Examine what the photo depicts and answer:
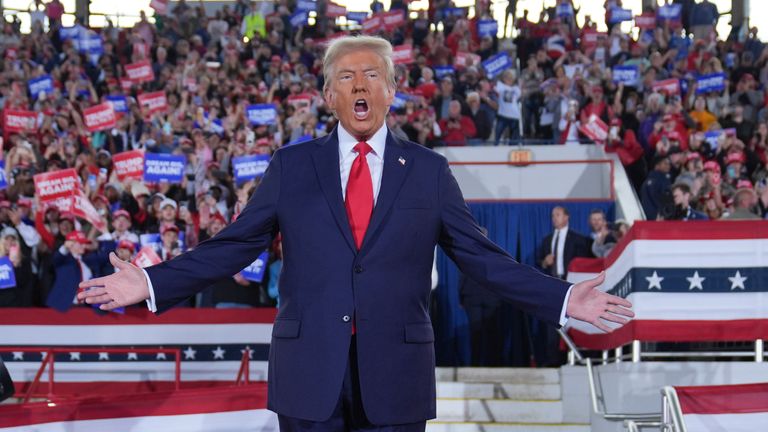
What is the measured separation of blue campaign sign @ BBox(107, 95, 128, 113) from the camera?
714 inches

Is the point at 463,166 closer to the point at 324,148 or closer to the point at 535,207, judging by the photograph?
the point at 535,207

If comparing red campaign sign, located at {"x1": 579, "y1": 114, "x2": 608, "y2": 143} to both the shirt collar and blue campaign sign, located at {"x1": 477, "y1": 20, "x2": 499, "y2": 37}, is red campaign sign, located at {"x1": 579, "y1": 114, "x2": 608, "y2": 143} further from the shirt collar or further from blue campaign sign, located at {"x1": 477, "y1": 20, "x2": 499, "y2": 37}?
the shirt collar

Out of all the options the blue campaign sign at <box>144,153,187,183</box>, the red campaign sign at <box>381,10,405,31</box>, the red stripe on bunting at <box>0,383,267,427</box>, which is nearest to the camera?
the red stripe on bunting at <box>0,383,267,427</box>

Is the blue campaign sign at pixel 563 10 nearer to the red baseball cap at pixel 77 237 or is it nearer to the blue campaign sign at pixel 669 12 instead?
the blue campaign sign at pixel 669 12

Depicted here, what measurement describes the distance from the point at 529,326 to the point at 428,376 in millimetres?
9883

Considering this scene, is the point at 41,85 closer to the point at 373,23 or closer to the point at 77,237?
the point at 373,23

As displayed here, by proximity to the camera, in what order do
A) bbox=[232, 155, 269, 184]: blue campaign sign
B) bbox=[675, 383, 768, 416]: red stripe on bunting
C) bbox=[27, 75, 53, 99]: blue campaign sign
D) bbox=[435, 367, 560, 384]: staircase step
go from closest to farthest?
bbox=[675, 383, 768, 416]: red stripe on bunting → bbox=[435, 367, 560, 384]: staircase step → bbox=[232, 155, 269, 184]: blue campaign sign → bbox=[27, 75, 53, 99]: blue campaign sign

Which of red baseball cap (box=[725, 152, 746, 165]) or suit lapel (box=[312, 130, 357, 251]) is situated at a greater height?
suit lapel (box=[312, 130, 357, 251])

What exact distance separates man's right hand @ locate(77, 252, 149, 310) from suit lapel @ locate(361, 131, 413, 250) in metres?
0.62

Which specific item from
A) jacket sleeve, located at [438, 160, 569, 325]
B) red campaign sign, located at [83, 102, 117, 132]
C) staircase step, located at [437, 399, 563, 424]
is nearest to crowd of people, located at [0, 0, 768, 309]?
red campaign sign, located at [83, 102, 117, 132]

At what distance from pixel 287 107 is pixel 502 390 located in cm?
690

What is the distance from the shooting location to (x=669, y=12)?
22688 mm

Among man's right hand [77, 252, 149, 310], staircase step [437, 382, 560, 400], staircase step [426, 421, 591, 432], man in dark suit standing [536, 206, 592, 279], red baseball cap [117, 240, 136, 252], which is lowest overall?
staircase step [426, 421, 591, 432]

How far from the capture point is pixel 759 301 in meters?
8.87
